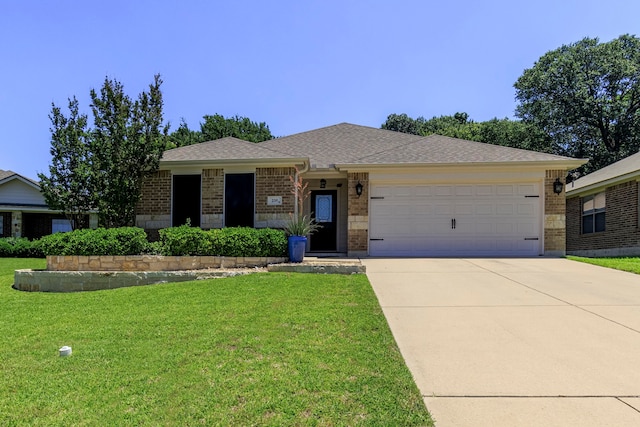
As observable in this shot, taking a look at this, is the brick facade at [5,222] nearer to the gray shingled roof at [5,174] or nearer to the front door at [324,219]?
the gray shingled roof at [5,174]

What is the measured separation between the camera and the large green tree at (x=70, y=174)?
1054 cm

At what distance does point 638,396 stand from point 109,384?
4109 millimetres

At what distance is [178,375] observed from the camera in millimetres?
3205

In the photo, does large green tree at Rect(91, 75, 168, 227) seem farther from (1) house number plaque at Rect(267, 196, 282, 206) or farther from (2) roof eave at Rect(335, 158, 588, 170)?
(2) roof eave at Rect(335, 158, 588, 170)

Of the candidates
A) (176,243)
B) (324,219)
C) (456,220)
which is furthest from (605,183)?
(176,243)

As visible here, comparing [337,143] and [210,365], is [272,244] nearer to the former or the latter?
[210,365]

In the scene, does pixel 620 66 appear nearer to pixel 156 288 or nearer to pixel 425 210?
pixel 425 210

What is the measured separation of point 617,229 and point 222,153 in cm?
1412

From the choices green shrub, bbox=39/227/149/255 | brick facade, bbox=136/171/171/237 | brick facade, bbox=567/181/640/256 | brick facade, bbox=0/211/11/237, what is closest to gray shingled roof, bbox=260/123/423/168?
brick facade, bbox=136/171/171/237

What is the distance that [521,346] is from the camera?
12.9ft

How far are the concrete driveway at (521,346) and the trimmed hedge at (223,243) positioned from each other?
2.85m

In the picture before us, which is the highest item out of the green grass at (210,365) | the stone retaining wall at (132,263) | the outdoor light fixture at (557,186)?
the outdoor light fixture at (557,186)

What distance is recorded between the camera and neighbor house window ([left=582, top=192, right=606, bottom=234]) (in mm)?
14969

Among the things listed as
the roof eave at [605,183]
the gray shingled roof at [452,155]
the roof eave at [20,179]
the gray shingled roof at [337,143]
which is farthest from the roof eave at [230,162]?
the roof eave at [20,179]
